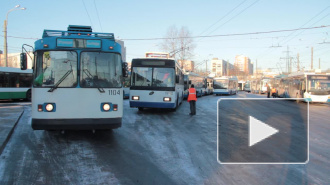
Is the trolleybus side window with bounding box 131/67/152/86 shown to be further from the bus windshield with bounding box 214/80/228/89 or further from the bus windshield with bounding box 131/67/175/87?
the bus windshield with bounding box 214/80/228/89

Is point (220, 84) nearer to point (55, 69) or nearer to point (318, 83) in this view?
point (318, 83)

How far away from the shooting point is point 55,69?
8.10m

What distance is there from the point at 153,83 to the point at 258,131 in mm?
12892

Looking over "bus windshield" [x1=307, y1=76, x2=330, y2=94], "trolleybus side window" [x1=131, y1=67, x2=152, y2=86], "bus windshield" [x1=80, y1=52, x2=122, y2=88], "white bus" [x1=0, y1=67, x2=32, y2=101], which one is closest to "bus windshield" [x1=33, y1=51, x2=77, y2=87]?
"bus windshield" [x1=80, y1=52, x2=122, y2=88]

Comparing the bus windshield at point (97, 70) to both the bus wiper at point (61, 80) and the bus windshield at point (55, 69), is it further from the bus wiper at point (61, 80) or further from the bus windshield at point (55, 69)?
the bus wiper at point (61, 80)

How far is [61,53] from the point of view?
322 inches

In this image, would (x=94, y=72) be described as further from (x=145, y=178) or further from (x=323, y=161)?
(x=323, y=161)

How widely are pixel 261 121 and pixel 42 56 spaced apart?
22.3 feet

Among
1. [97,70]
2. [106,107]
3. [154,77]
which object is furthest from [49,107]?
[154,77]

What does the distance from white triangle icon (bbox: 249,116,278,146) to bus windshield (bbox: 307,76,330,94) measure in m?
26.4

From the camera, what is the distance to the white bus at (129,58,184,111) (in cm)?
1571

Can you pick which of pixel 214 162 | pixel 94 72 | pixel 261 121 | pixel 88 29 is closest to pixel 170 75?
pixel 88 29

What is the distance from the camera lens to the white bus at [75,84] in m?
7.92
